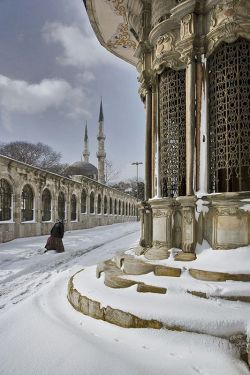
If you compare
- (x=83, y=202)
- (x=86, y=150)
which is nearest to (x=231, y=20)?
(x=83, y=202)

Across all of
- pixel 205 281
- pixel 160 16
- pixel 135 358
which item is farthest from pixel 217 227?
pixel 160 16

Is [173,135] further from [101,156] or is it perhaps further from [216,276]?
[101,156]

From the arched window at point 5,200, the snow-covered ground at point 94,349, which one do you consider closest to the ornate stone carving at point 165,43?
the snow-covered ground at point 94,349

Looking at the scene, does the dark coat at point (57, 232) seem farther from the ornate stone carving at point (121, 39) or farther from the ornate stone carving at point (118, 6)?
the ornate stone carving at point (118, 6)

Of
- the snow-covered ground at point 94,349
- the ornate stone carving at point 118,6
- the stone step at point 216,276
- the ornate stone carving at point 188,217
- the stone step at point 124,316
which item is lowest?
the snow-covered ground at point 94,349

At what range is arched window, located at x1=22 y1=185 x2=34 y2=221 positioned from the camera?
655 inches

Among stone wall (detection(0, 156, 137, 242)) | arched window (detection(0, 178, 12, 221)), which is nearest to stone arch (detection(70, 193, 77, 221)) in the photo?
stone wall (detection(0, 156, 137, 242))

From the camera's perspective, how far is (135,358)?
269 cm

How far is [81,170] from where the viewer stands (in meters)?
42.8

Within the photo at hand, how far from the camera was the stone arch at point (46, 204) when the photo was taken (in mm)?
18672

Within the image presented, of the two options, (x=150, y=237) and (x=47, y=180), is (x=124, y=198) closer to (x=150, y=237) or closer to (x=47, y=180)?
(x=47, y=180)

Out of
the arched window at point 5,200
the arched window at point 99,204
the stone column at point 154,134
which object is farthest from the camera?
the arched window at point 99,204

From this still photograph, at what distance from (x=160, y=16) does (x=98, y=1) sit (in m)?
2.01

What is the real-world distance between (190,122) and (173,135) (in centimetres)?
62
